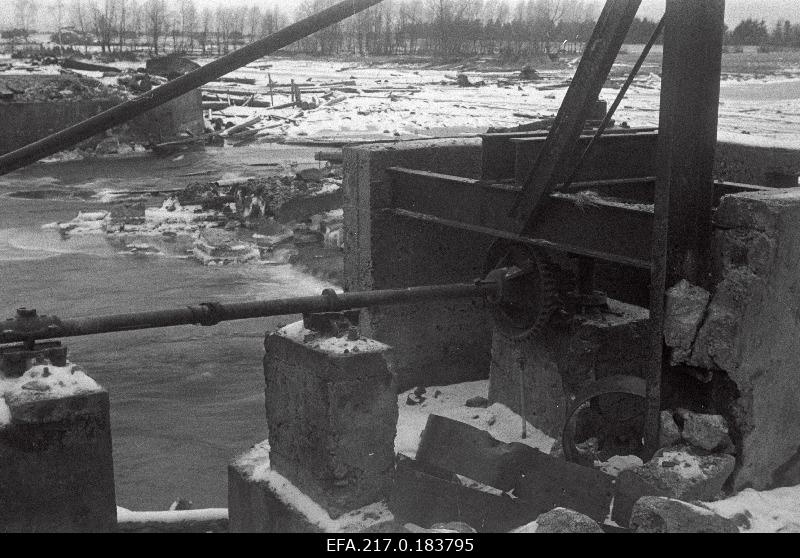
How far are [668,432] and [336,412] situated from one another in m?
1.65

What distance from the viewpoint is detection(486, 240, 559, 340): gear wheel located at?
5984mm

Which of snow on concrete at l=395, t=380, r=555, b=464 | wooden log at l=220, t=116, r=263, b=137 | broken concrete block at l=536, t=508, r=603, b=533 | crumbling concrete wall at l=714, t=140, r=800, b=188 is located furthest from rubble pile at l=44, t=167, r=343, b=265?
wooden log at l=220, t=116, r=263, b=137

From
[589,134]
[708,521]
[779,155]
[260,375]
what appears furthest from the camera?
[260,375]

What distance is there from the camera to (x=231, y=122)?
113 feet

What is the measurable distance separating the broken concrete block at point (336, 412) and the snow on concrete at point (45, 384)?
1.14 m

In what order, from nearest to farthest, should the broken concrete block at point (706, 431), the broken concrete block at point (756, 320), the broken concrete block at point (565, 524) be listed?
the broken concrete block at point (565, 524)
the broken concrete block at point (756, 320)
the broken concrete block at point (706, 431)

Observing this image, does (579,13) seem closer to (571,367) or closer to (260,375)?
(260,375)

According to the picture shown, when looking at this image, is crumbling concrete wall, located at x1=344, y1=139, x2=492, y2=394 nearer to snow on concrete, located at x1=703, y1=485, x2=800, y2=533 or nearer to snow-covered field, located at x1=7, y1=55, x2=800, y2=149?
snow on concrete, located at x1=703, y1=485, x2=800, y2=533

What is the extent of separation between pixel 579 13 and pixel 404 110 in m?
19.4

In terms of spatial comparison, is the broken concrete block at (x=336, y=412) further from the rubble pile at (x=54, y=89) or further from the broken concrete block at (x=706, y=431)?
the rubble pile at (x=54, y=89)

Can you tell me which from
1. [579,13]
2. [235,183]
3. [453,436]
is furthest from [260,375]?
[235,183]

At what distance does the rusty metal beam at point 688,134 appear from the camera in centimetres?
468

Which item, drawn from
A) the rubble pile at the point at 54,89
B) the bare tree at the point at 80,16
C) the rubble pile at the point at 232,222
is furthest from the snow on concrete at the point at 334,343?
the bare tree at the point at 80,16

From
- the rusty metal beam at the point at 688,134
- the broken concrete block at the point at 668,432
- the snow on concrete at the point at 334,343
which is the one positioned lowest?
the broken concrete block at the point at 668,432
